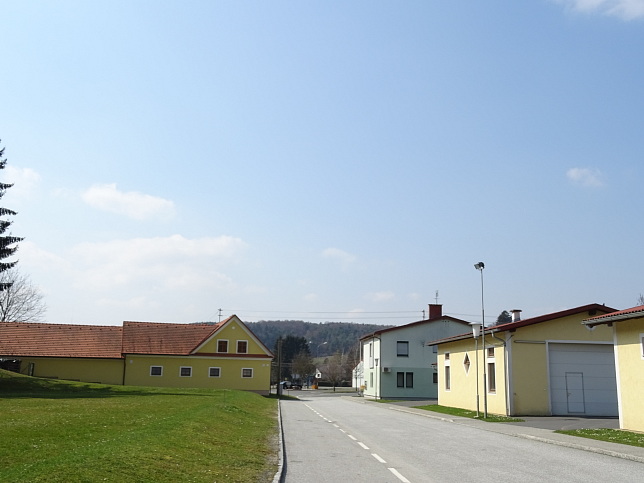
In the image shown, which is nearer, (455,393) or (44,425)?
(44,425)

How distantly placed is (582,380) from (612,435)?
12.4 meters

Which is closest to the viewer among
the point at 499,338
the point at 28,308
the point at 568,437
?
the point at 568,437

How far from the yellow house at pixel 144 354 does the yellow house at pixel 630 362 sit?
39.9 meters

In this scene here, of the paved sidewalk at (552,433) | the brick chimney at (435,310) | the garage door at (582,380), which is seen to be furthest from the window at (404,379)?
the garage door at (582,380)

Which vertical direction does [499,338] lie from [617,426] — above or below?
above

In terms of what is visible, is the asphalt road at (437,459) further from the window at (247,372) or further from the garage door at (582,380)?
the window at (247,372)

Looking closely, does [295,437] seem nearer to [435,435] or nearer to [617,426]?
[435,435]

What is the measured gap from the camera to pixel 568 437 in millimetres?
18500

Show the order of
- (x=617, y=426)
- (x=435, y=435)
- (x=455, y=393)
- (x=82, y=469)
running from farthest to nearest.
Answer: (x=455, y=393) < (x=617, y=426) < (x=435, y=435) < (x=82, y=469)

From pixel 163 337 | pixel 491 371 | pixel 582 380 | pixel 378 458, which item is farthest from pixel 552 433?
pixel 163 337

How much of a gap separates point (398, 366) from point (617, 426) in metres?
35.4

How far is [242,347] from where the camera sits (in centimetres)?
5862

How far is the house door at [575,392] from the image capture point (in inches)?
1188

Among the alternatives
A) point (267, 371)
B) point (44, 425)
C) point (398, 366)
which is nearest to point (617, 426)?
point (44, 425)
